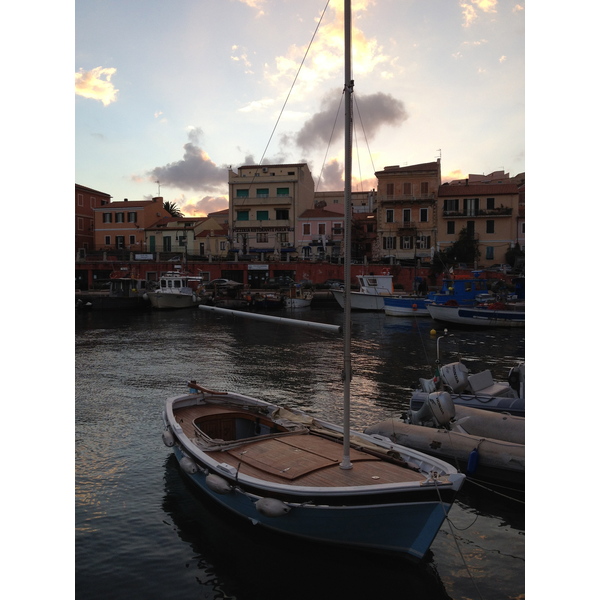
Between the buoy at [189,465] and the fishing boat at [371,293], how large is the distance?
114ft

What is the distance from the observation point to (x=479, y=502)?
29.0 feet

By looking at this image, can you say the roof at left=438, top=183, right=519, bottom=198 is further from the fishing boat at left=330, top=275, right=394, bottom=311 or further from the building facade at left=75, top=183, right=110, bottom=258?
the building facade at left=75, top=183, right=110, bottom=258

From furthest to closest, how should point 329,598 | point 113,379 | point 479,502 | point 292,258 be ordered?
1. point 292,258
2. point 113,379
3. point 479,502
4. point 329,598

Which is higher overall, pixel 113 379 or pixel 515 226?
pixel 515 226

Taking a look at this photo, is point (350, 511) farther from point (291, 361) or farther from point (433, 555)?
point (291, 361)

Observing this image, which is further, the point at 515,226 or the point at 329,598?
the point at 515,226

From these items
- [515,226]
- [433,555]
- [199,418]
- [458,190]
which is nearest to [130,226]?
[458,190]

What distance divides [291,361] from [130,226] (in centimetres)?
4649

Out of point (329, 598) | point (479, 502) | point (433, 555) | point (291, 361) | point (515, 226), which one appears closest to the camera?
point (329, 598)

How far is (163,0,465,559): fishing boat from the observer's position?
6.30 meters

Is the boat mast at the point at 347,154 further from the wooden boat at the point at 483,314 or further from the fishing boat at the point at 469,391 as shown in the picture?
the wooden boat at the point at 483,314

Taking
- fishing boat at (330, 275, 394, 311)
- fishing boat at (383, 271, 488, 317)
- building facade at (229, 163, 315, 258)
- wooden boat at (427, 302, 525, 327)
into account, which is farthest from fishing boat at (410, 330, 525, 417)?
building facade at (229, 163, 315, 258)
